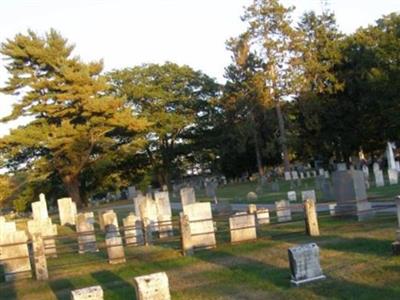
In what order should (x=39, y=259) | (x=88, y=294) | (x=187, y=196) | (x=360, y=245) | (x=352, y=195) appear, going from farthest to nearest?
(x=187, y=196) → (x=352, y=195) → (x=39, y=259) → (x=360, y=245) → (x=88, y=294)

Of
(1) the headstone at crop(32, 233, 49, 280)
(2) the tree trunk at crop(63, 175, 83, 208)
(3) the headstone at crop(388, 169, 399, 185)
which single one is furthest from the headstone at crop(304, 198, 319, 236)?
(2) the tree trunk at crop(63, 175, 83, 208)

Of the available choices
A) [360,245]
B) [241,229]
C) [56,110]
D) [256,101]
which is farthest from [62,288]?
[256,101]

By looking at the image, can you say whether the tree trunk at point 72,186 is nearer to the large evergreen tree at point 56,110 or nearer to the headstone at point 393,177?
the large evergreen tree at point 56,110

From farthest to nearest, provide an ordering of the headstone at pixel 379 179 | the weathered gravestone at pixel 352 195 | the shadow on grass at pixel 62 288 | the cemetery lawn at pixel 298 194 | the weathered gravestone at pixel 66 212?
the weathered gravestone at pixel 66 212 → the headstone at pixel 379 179 → the cemetery lawn at pixel 298 194 → the weathered gravestone at pixel 352 195 → the shadow on grass at pixel 62 288

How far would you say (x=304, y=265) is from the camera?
9852mm

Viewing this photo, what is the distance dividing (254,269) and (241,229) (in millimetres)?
3892

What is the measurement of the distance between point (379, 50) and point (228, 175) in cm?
3555

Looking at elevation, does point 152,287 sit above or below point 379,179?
below

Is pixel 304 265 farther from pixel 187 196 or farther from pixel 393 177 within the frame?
pixel 393 177

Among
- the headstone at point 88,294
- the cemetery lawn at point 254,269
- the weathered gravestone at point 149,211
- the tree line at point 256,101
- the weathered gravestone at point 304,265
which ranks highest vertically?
the tree line at point 256,101

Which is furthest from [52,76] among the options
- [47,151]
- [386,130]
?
[386,130]

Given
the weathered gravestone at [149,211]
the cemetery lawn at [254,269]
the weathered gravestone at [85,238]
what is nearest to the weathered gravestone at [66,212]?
the weathered gravestone at [149,211]

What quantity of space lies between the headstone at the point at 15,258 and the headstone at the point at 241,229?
17.9ft

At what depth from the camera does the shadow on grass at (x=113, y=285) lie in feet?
34.9
